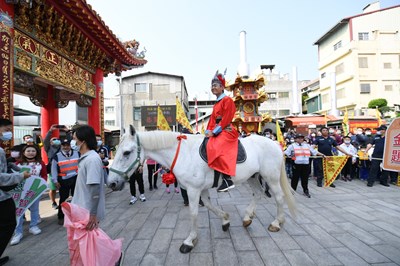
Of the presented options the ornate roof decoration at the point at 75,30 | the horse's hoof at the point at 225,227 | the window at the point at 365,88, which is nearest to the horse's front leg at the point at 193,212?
the horse's hoof at the point at 225,227

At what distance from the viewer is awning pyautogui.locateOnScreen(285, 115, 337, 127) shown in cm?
2152

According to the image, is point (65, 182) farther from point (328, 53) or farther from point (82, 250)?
point (328, 53)

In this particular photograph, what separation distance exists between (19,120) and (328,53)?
117 ft

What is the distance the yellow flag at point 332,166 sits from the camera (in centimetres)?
714

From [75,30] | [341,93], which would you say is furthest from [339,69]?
[75,30]

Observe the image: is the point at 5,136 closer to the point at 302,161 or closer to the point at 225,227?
the point at 225,227

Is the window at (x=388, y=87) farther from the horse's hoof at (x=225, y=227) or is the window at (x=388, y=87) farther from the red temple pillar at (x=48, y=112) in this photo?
the red temple pillar at (x=48, y=112)

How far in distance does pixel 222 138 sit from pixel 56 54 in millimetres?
5580

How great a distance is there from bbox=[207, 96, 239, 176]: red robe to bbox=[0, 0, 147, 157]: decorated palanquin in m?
4.12

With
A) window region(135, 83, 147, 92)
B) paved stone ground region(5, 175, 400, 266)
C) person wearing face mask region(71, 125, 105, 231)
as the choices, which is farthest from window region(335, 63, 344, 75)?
person wearing face mask region(71, 125, 105, 231)

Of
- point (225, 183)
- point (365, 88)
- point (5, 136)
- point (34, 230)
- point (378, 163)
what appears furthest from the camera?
point (365, 88)

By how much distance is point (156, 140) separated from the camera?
10.9 feet

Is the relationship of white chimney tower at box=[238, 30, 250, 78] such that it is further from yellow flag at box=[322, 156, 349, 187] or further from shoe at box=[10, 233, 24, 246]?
shoe at box=[10, 233, 24, 246]

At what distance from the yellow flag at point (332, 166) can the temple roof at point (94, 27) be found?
26.5 ft
